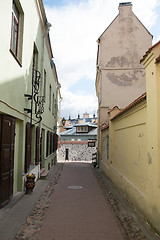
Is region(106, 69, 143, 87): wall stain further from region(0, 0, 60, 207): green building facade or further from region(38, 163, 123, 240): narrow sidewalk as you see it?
region(38, 163, 123, 240): narrow sidewalk

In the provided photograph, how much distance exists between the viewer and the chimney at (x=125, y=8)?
1758 cm

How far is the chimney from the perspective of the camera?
57.7ft

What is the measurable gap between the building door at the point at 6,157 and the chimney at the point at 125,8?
15453 mm

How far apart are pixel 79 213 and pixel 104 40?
50.0 feet

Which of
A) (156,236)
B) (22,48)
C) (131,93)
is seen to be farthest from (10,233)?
(131,93)

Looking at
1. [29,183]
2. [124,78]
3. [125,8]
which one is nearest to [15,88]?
[29,183]

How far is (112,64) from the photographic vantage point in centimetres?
1748

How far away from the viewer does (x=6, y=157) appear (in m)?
5.65

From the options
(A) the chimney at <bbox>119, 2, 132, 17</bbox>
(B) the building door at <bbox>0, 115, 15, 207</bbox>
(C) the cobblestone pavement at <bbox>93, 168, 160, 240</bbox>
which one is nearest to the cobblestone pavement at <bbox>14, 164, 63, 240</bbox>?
(B) the building door at <bbox>0, 115, 15, 207</bbox>

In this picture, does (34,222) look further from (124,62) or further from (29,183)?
(124,62)

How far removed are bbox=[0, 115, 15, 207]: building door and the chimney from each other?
50.7ft

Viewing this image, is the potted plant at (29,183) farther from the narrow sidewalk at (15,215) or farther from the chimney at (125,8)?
the chimney at (125,8)

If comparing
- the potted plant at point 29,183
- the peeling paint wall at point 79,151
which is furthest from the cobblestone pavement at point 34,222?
the peeling paint wall at point 79,151

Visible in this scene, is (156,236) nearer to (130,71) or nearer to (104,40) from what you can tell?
(130,71)
